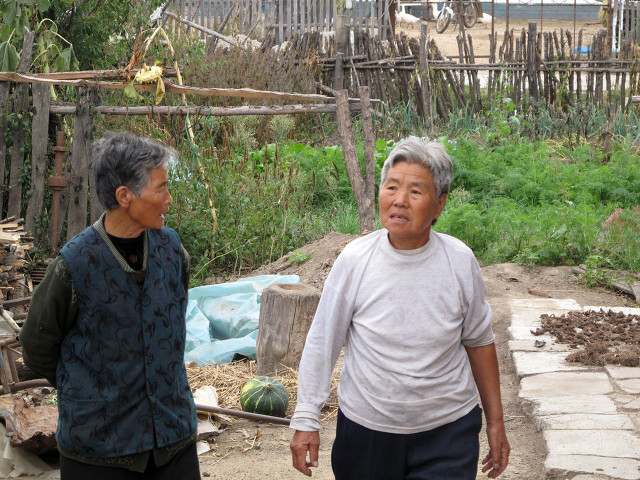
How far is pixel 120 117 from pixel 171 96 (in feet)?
6.59

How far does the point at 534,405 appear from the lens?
4.70 m

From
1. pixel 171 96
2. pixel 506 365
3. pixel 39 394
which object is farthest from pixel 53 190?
pixel 506 365

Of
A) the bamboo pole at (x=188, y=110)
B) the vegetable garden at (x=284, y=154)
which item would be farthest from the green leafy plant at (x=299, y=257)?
the bamboo pole at (x=188, y=110)

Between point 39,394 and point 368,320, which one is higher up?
point 368,320

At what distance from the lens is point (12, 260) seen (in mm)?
6418

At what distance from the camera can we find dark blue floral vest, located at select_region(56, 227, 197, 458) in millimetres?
2342

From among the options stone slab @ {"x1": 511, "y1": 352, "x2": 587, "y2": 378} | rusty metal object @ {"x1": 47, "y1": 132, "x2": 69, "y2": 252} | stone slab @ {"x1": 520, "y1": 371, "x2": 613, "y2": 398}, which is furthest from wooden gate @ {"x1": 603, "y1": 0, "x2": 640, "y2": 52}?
rusty metal object @ {"x1": 47, "y1": 132, "x2": 69, "y2": 252}

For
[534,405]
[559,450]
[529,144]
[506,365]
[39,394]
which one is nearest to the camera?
[559,450]

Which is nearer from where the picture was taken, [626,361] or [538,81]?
[626,361]

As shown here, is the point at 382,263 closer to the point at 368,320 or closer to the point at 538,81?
the point at 368,320

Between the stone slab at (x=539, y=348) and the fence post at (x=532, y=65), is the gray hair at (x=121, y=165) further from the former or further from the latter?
the fence post at (x=532, y=65)

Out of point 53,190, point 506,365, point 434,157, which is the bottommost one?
point 506,365

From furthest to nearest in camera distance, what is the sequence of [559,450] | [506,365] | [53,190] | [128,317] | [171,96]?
[171,96] → [53,190] → [506,365] → [559,450] → [128,317]

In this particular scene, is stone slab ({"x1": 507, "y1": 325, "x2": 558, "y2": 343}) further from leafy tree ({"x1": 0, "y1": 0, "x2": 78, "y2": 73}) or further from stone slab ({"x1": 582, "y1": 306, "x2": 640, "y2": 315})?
leafy tree ({"x1": 0, "y1": 0, "x2": 78, "y2": 73})
